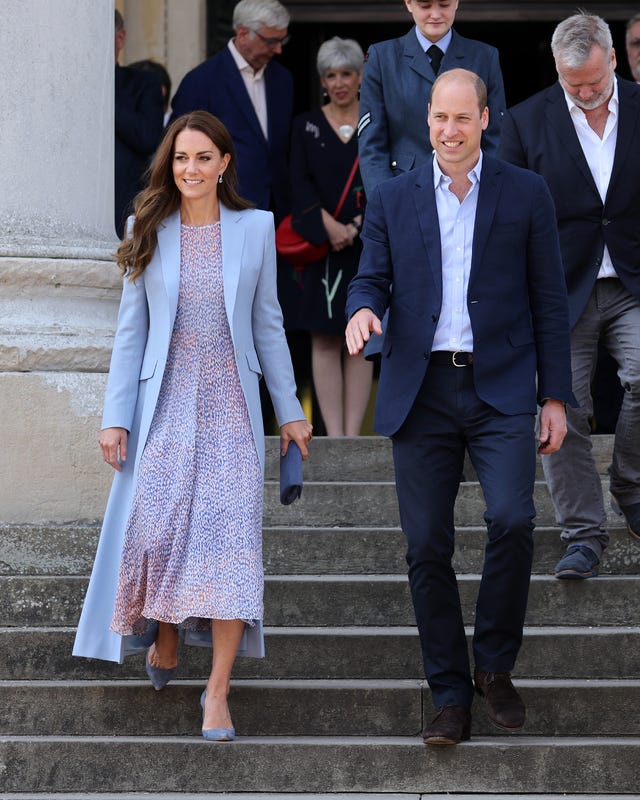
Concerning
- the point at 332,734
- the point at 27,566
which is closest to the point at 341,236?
the point at 27,566

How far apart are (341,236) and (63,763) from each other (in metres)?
3.33

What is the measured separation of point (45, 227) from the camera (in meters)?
6.86

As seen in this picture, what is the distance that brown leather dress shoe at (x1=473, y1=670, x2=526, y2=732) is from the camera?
5.11 meters

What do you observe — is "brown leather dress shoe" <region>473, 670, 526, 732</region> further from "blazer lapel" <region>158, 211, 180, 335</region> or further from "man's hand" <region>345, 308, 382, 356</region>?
"blazer lapel" <region>158, 211, 180, 335</region>

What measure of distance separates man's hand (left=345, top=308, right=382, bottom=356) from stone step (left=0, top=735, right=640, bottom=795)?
1.27 meters

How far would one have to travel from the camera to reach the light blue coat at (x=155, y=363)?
5.32 m

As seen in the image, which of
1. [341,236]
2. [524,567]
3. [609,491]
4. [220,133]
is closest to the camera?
[524,567]

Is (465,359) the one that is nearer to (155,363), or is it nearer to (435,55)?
(155,363)

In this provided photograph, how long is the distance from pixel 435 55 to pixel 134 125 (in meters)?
1.95

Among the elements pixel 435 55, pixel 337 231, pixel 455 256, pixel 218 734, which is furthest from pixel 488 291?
pixel 337 231

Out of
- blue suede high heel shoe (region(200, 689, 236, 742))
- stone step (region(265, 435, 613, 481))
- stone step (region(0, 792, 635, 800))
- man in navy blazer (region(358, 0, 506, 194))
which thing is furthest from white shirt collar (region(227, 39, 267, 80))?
stone step (region(0, 792, 635, 800))

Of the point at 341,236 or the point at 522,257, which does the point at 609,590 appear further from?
the point at 341,236

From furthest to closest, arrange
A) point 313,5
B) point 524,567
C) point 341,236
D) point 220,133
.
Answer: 1. point 313,5
2. point 341,236
3. point 220,133
4. point 524,567

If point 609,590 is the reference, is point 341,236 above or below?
above
